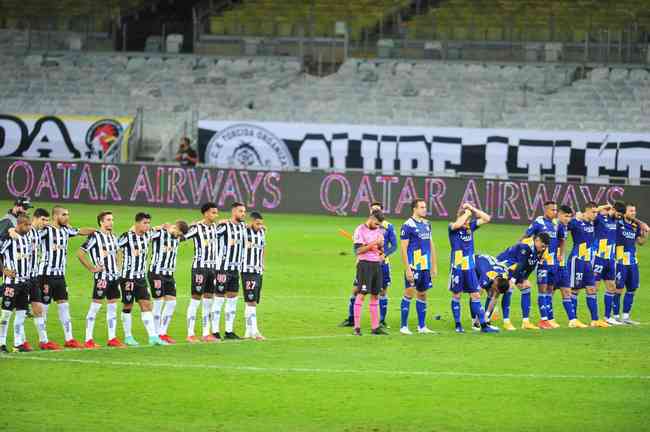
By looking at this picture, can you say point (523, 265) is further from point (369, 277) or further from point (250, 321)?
point (250, 321)

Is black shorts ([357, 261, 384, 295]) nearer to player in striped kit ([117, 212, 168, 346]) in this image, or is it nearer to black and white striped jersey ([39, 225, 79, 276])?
player in striped kit ([117, 212, 168, 346])

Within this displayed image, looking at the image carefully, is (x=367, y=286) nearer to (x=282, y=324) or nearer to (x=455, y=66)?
(x=282, y=324)

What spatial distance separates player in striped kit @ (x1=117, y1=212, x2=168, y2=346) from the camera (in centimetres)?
1844

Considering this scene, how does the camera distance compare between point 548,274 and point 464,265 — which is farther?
point 548,274

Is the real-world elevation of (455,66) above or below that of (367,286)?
above

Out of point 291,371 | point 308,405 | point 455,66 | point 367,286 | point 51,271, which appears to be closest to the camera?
point 308,405

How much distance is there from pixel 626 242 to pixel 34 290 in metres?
10.6

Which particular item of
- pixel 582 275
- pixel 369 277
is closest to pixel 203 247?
pixel 369 277

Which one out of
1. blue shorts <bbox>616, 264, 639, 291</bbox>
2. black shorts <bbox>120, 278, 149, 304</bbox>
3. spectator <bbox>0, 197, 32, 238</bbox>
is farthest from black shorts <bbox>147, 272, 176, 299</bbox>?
blue shorts <bbox>616, 264, 639, 291</bbox>

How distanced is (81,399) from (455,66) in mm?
32986

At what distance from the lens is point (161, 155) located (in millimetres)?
43406

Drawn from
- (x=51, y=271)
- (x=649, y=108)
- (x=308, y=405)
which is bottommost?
(x=308, y=405)

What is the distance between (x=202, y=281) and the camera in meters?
19.0

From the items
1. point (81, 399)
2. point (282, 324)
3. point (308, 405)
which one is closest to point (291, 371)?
point (308, 405)
